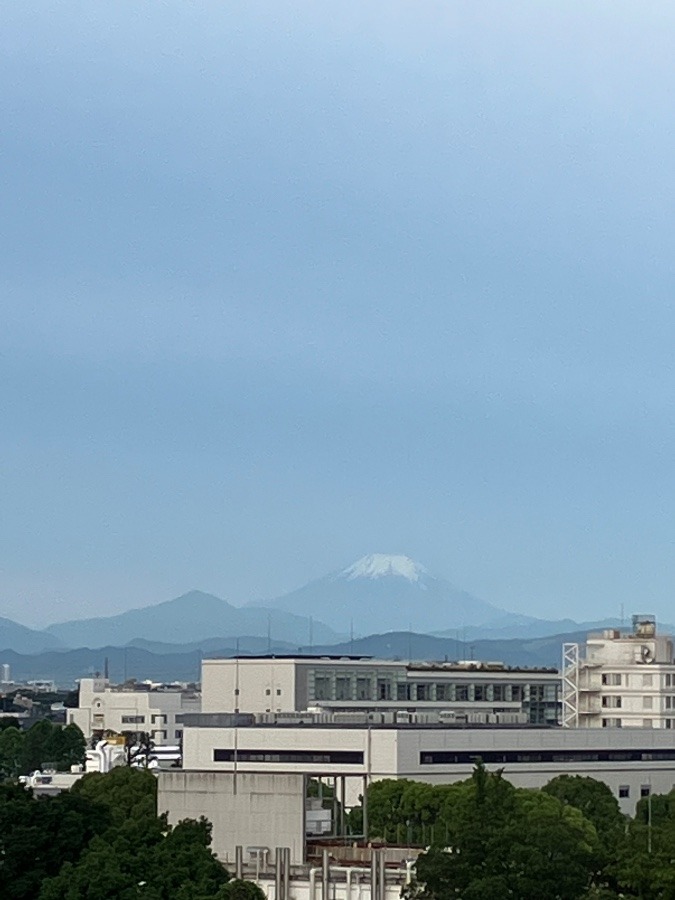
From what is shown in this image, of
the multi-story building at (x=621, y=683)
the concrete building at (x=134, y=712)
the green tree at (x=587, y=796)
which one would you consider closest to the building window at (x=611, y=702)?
the multi-story building at (x=621, y=683)

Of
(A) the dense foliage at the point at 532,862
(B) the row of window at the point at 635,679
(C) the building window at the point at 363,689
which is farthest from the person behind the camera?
(C) the building window at the point at 363,689

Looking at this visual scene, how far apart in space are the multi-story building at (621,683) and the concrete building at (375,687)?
19.1 feet

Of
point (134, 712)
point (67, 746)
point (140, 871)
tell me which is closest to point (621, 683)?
point (67, 746)

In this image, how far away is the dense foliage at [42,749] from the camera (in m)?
140

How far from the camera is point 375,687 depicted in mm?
142125

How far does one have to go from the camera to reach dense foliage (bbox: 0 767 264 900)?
4522cm

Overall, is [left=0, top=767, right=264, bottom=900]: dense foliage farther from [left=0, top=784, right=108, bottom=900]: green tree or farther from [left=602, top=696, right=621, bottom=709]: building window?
[left=602, top=696, right=621, bottom=709]: building window

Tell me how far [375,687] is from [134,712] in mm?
34066

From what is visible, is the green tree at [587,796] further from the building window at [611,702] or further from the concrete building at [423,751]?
the building window at [611,702]

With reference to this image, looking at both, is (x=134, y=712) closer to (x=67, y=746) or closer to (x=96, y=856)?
(x=67, y=746)

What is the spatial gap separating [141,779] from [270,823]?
36990 millimetres

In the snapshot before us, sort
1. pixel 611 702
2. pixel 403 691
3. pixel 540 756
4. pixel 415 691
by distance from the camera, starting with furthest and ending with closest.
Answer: pixel 415 691 < pixel 403 691 < pixel 611 702 < pixel 540 756

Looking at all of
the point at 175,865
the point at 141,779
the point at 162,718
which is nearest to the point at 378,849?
the point at 175,865

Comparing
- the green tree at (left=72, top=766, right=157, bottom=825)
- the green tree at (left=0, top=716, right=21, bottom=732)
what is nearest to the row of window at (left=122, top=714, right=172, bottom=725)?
the green tree at (left=0, top=716, right=21, bottom=732)
